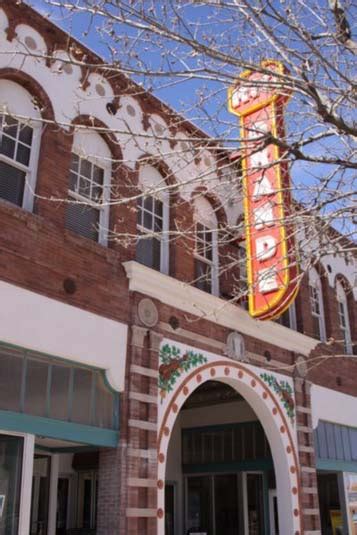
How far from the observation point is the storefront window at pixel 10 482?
9867mm

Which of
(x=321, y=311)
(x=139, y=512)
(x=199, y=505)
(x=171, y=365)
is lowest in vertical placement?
(x=139, y=512)

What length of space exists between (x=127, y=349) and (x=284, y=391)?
17.2 ft

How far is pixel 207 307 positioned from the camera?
14.4 meters

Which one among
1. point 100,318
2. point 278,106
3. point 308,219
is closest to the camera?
point 308,219

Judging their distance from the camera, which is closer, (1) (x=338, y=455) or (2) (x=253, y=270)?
(2) (x=253, y=270)

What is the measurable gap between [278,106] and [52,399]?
6.83 meters

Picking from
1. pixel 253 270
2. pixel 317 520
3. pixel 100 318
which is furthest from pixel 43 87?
pixel 317 520

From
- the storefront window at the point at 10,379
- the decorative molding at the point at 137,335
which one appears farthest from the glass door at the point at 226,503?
the storefront window at the point at 10,379

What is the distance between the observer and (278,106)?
1289 cm

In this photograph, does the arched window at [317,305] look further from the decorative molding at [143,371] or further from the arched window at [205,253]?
the decorative molding at [143,371]

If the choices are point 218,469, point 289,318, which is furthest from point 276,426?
point 289,318

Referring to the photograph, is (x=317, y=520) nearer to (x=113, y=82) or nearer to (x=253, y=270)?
(x=253, y=270)

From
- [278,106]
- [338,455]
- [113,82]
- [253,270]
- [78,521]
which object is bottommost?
[78,521]

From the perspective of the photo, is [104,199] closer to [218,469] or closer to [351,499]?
[218,469]
